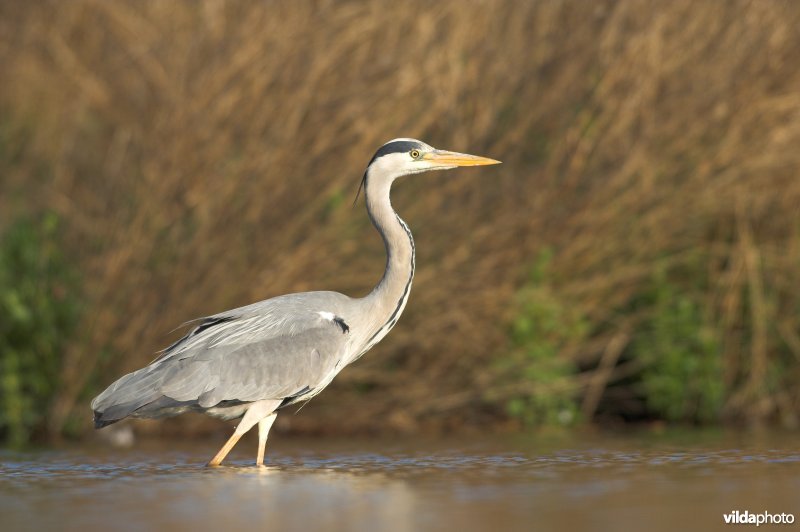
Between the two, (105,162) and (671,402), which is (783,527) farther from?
(105,162)

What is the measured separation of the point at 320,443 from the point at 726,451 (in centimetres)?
275

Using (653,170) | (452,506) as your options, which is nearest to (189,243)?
(653,170)

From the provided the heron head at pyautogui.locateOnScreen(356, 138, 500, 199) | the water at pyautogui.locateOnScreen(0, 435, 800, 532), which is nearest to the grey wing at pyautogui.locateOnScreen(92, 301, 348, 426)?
the water at pyautogui.locateOnScreen(0, 435, 800, 532)

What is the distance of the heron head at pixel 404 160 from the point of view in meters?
8.51

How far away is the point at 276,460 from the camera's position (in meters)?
8.37

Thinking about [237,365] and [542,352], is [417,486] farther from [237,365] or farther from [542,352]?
[542,352]

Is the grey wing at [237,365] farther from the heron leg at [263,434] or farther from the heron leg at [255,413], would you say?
the heron leg at [263,434]

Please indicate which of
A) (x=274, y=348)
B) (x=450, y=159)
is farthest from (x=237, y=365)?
(x=450, y=159)

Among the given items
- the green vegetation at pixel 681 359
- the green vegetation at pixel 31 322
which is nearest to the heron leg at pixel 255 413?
the green vegetation at pixel 31 322

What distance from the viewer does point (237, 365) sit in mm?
8023

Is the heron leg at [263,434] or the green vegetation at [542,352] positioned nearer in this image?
the heron leg at [263,434]

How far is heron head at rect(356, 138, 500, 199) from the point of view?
851 centimetres

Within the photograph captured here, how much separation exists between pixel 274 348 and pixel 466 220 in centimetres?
245

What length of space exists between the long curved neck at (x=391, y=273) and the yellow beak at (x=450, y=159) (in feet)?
1.30
